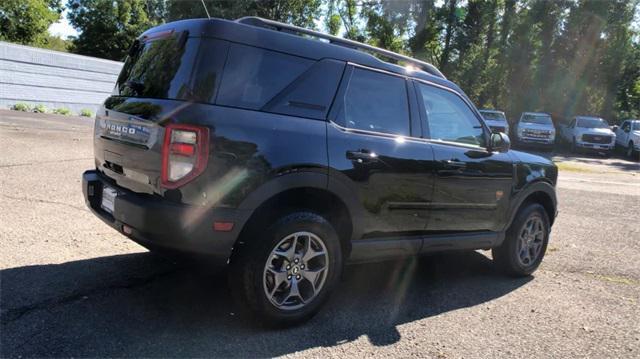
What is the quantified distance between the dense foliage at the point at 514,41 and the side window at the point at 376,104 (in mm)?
30856

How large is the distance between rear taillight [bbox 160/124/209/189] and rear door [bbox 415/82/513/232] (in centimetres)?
203

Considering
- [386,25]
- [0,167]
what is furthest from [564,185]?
[386,25]

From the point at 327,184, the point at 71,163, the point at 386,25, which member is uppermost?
the point at 386,25

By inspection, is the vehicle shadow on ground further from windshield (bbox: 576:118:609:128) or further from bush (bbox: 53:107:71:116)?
windshield (bbox: 576:118:609:128)

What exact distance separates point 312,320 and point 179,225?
1.31 metres

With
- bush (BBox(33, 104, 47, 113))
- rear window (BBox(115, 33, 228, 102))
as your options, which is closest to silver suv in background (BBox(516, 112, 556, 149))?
bush (BBox(33, 104, 47, 113))

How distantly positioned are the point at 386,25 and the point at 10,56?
23.9 m

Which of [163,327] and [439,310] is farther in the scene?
[439,310]

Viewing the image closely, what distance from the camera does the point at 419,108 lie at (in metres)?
4.31

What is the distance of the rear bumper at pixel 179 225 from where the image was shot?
304 centimetres

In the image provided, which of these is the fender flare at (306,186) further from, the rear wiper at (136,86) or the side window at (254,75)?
the rear wiper at (136,86)

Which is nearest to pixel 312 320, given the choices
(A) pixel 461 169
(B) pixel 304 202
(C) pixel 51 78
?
(B) pixel 304 202

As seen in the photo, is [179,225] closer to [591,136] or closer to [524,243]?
[524,243]

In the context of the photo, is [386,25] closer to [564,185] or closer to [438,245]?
[564,185]
